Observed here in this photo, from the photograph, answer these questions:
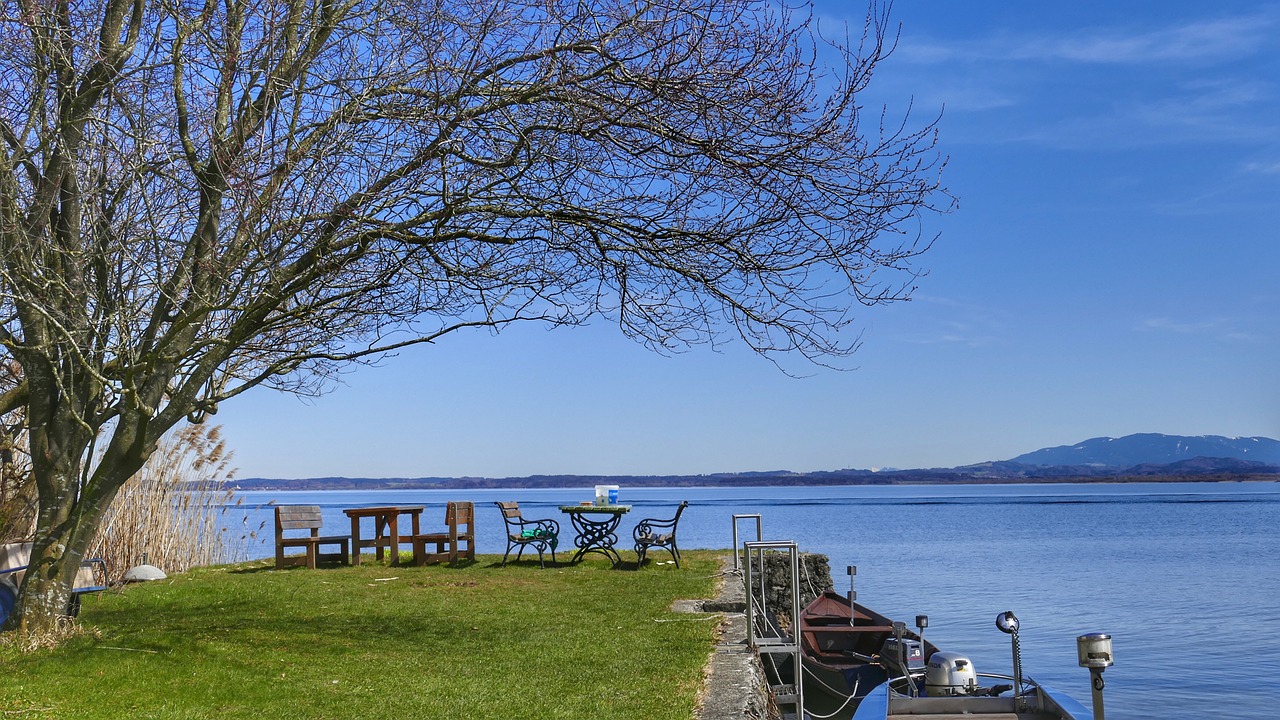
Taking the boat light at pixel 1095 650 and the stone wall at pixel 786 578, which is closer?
the boat light at pixel 1095 650

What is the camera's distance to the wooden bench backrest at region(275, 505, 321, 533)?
1460 centimetres

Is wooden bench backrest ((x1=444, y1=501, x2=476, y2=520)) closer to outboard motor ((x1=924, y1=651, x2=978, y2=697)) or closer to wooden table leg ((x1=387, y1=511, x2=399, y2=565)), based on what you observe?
wooden table leg ((x1=387, y1=511, x2=399, y2=565))

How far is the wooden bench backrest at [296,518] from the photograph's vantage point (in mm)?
14602

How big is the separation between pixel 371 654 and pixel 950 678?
5021 millimetres

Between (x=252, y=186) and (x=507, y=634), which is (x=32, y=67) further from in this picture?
(x=507, y=634)

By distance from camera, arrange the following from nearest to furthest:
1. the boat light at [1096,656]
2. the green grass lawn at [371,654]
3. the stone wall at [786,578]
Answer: the boat light at [1096,656] < the green grass lawn at [371,654] < the stone wall at [786,578]

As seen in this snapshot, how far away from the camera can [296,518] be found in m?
14.8

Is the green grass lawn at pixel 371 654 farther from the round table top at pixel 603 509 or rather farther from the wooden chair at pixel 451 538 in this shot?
the round table top at pixel 603 509

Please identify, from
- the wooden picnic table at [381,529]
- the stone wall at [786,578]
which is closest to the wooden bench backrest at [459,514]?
the wooden picnic table at [381,529]

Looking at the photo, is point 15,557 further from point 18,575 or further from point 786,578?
point 786,578

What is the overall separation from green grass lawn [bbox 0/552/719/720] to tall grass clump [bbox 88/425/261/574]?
4.17 ft

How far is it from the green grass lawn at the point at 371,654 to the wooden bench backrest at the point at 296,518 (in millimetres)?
1612

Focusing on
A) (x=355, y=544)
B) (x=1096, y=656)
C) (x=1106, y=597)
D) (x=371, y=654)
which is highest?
(x=355, y=544)

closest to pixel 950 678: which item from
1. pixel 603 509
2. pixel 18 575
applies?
pixel 603 509
